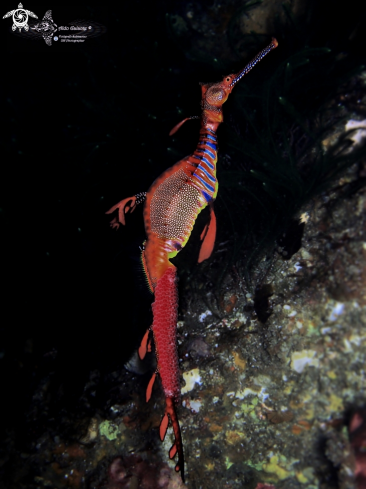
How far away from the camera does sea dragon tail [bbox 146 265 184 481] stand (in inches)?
87.1

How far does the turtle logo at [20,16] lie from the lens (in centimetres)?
555

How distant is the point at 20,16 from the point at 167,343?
6.97m

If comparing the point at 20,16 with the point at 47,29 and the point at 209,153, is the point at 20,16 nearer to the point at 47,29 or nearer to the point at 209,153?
the point at 47,29

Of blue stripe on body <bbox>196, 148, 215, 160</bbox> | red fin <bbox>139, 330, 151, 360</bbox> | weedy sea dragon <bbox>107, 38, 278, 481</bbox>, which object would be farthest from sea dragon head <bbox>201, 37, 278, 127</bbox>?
red fin <bbox>139, 330, 151, 360</bbox>

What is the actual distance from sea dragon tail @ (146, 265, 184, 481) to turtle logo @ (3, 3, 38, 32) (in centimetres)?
614

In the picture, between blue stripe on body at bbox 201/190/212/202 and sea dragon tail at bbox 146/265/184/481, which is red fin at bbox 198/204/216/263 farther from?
sea dragon tail at bbox 146/265/184/481

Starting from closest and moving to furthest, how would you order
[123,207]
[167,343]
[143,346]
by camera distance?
[167,343]
[143,346]
[123,207]

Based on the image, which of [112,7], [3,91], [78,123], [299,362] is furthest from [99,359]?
[112,7]

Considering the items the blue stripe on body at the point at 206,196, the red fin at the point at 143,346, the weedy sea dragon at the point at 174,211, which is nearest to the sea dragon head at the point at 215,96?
the weedy sea dragon at the point at 174,211

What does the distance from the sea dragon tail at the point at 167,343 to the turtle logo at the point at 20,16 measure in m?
6.14

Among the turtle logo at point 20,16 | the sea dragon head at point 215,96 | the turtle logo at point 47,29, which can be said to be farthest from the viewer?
the turtle logo at point 20,16

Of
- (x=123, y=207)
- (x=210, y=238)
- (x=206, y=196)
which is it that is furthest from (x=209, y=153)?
(x=123, y=207)

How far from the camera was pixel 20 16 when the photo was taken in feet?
18.6

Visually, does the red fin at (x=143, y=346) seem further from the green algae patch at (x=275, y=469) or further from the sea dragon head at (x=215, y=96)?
the sea dragon head at (x=215, y=96)
